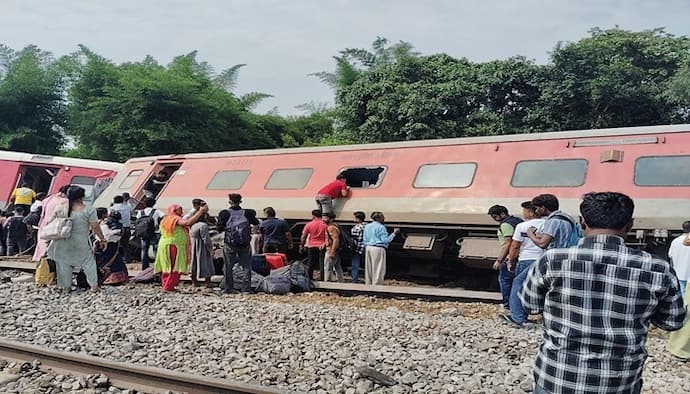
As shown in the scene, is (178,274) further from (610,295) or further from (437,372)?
(610,295)

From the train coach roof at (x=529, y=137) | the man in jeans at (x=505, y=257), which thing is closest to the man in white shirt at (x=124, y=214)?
the train coach roof at (x=529, y=137)

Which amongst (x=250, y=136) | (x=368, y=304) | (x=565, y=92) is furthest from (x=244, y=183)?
(x=250, y=136)

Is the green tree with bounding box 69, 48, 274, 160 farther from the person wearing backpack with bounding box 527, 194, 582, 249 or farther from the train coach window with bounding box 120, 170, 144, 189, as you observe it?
the person wearing backpack with bounding box 527, 194, 582, 249

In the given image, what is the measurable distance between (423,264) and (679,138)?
15.0 ft

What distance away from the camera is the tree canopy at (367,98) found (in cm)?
2072

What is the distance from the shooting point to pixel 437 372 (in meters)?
5.28

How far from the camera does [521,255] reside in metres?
7.19

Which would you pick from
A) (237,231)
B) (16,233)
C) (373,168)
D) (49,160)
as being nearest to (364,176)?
(373,168)

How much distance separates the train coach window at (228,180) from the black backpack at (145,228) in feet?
6.21

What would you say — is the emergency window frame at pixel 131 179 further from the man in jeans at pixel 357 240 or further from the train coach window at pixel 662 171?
the train coach window at pixel 662 171

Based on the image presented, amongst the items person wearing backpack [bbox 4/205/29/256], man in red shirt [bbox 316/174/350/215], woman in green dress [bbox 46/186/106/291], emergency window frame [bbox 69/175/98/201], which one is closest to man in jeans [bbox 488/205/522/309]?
man in red shirt [bbox 316/174/350/215]

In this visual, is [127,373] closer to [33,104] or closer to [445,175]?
[445,175]

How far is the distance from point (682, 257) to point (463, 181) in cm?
381

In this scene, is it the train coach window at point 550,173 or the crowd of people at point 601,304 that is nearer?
the crowd of people at point 601,304
